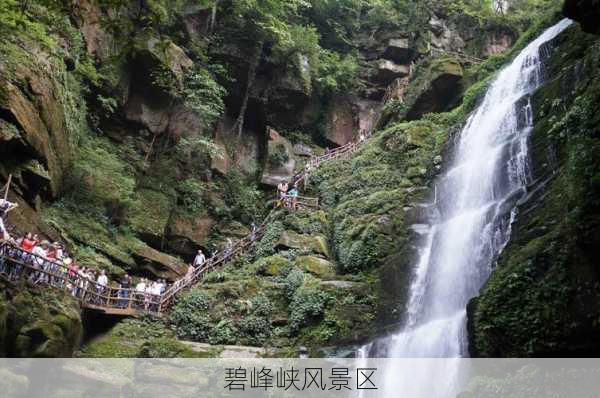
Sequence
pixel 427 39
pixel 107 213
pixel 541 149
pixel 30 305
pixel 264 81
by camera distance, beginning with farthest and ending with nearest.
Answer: pixel 427 39
pixel 264 81
pixel 107 213
pixel 541 149
pixel 30 305

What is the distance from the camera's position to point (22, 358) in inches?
417

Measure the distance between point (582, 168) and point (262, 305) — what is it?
9986 millimetres

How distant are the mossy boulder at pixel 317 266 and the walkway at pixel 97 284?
3.06 meters

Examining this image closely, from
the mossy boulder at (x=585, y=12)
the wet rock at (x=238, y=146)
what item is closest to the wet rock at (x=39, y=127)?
the wet rock at (x=238, y=146)

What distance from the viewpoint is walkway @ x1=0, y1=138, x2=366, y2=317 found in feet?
37.6

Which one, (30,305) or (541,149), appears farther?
(541,149)

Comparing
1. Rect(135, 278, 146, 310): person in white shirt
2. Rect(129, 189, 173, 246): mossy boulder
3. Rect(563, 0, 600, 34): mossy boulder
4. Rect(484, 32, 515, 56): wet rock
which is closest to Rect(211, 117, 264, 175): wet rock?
Rect(129, 189, 173, 246): mossy boulder

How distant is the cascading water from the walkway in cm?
632

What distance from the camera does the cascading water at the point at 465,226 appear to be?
12.5 m

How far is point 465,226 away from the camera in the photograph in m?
14.9

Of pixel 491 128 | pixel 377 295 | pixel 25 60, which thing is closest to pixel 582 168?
pixel 377 295

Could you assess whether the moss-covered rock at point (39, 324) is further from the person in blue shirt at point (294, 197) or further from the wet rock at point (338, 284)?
the person in blue shirt at point (294, 197)

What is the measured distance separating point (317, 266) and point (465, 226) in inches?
192

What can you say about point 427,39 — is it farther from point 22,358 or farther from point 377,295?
point 22,358
